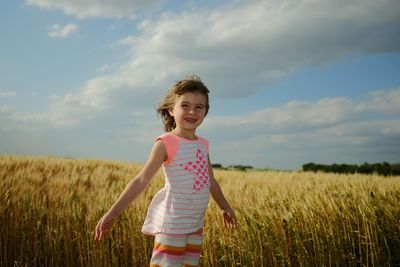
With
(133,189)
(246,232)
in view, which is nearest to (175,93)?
(133,189)

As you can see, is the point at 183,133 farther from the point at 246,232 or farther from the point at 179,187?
the point at 246,232

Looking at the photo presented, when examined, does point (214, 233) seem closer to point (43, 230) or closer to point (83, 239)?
point (83, 239)

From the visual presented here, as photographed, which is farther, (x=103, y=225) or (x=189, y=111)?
(x=189, y=111)

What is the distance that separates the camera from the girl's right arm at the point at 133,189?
87.7 inches

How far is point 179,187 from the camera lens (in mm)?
2359

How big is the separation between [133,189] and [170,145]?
328 mm

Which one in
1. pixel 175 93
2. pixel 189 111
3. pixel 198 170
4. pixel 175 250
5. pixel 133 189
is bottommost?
pixel 175 250

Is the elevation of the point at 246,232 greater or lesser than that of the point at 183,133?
lesser

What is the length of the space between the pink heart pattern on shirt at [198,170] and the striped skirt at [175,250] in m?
0.30

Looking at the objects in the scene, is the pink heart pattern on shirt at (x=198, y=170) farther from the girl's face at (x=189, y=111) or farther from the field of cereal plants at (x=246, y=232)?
the field of cereal plants at (x=246, y=232)

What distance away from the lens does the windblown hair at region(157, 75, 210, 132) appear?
247 centimetres

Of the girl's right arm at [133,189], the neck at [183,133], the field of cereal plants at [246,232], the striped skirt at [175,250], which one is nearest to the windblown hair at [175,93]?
the neck at [183,133]

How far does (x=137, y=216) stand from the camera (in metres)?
4.54

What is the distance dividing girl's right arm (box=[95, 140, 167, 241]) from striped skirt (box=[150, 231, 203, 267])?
0.91ft
